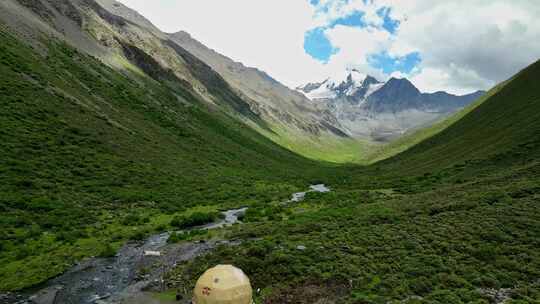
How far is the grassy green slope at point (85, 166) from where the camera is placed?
1096 inches

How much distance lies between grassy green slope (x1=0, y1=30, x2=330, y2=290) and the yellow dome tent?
14.0 metres

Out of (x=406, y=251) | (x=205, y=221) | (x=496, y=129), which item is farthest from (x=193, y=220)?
(x=496, y=129)

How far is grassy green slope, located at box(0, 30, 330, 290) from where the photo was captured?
27.8m

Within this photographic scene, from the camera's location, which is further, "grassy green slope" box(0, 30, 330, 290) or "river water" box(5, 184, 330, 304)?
"grassy green slope" box(0, 30, 330, 290)

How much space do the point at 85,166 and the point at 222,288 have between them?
1671 inches

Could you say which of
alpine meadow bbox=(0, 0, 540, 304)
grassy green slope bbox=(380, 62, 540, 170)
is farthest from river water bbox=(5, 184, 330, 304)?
grassy green slope bbox=(380, 62, 540, 170)

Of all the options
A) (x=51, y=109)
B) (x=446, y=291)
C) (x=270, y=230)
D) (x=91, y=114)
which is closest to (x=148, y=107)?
(x=91, y=114)

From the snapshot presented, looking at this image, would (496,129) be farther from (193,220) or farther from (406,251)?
(193,220)

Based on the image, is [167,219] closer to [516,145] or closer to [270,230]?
[270,230]

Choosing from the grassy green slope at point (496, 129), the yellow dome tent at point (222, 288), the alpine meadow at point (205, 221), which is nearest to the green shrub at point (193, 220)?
the alpine meadow at point (205, 221)

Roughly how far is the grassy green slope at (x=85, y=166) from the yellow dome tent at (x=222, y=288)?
46.0ft

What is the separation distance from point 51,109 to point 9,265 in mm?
43256

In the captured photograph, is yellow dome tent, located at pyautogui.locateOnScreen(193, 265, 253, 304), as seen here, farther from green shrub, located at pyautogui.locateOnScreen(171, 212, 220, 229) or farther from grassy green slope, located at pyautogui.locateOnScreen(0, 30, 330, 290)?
green shrub, located at pyautogui.locateOnScreen(171, 212, 220, 229)

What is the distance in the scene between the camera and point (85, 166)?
47.4 m
